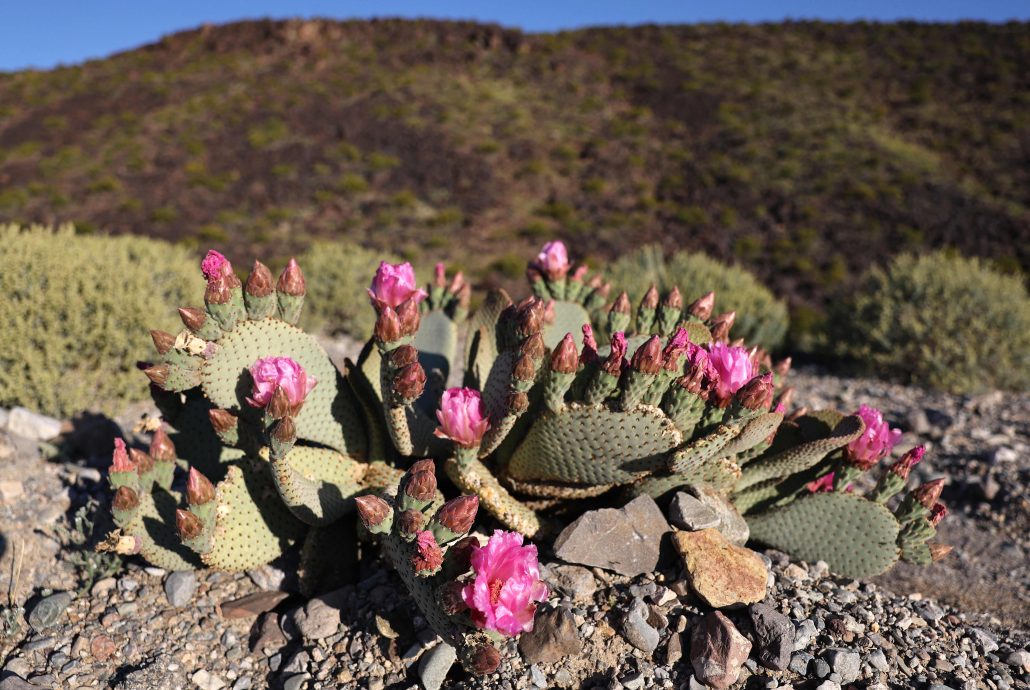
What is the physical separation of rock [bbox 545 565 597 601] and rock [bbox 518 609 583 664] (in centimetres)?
12

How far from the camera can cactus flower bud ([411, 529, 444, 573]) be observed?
1664 mm

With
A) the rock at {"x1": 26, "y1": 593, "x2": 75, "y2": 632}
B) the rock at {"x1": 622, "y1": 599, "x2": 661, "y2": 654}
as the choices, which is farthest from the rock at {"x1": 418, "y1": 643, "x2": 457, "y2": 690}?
the rock at {"x1": 26, "y1": 593, "x2": 75, "y2": 632}

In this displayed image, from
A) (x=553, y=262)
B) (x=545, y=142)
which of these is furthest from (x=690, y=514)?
(x=545, y=142)

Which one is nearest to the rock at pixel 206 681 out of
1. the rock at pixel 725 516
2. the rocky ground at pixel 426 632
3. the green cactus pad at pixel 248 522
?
the rocky ground at pixel 426 632

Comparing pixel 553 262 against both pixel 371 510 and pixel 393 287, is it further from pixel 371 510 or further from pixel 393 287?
pixel 371 510

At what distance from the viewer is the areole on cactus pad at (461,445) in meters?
1.92

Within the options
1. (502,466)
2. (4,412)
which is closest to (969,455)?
(502,466)

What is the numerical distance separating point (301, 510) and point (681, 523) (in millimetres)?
1222

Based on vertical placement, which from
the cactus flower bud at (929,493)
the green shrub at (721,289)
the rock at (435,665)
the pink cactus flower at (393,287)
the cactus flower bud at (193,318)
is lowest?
the green shrub at (721,289)

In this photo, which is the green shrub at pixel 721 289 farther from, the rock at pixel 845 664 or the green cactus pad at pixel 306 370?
the rock at pixel 845 664

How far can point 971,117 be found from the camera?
22094mm

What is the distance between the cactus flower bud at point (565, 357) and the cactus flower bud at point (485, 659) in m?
0.77

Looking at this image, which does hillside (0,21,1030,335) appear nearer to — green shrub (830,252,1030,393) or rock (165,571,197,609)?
green shrub (830,252,1030,393)

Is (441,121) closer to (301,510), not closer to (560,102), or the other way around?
(560,102)
